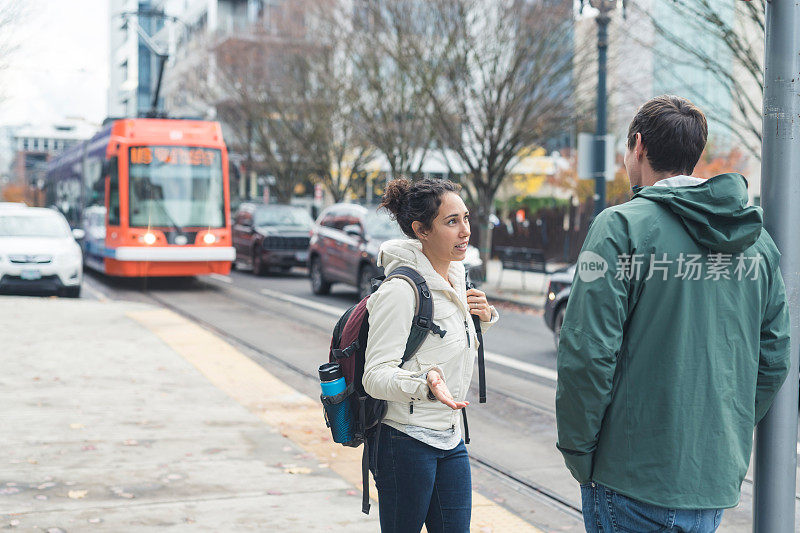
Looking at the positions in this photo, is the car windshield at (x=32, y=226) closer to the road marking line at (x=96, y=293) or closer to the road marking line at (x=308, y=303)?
the road marking line at (x=96, y=293)

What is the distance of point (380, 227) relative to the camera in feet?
52.7

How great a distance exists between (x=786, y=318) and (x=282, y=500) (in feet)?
10.7

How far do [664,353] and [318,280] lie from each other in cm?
1592

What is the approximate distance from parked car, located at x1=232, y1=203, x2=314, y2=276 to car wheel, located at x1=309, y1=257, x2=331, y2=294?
4398 millimetres

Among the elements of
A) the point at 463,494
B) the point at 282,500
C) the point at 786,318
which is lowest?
the point at 282,500

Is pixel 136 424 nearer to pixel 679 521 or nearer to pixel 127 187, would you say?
pixel 679 521

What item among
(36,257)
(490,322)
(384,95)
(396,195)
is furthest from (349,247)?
(396,195)

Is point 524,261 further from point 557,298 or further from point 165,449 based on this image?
point 165,449

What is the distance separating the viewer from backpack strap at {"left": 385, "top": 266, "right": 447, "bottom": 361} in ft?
9.68

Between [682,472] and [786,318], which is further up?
[786,318]

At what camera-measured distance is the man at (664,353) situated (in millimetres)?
2305

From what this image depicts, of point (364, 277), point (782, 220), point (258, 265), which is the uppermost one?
point (782, 220)

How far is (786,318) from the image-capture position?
8.38ft

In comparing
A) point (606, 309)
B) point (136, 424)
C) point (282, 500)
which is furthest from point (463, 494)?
point (136, 424)
